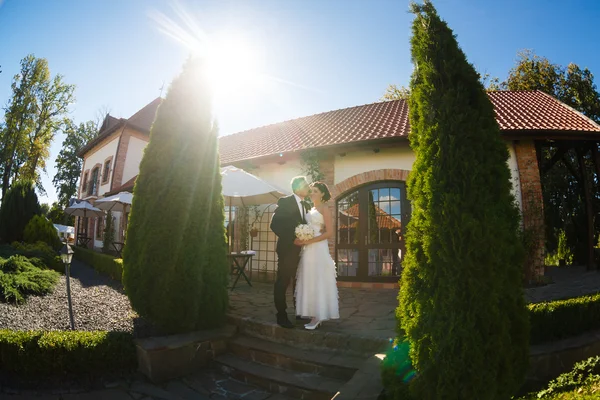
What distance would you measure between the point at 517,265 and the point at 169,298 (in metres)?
3.78

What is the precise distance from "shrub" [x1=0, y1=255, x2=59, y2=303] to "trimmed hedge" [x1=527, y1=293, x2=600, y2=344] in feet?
26.3

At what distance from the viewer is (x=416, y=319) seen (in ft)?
8.10

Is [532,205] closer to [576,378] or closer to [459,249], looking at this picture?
[576,378]

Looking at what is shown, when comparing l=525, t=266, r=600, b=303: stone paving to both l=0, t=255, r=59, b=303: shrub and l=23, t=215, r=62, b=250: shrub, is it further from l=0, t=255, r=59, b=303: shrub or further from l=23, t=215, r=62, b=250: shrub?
l=23, t=215, r=62, b=250: shrub

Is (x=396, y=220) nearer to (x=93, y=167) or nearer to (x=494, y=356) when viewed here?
(x=494, y=356)

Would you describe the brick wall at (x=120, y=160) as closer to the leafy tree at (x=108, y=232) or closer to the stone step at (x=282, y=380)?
the leafy tree at (x=108, y=232)

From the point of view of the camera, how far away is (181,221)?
4.26 m

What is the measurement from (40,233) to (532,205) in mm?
16670

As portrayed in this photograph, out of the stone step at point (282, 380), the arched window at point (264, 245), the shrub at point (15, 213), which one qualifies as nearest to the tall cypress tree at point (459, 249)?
the stone step at point (282, 380)

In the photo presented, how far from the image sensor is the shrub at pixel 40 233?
12812mm

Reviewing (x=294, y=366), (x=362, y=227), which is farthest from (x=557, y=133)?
(x=294, y=366)

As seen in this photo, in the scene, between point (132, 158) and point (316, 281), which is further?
point (132, 158)

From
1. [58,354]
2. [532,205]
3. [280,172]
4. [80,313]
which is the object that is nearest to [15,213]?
[80,313]

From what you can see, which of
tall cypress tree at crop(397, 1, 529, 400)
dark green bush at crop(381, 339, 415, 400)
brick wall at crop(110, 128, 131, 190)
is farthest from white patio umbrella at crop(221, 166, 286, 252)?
brick wall at crop(110, 128, 131, 190)
